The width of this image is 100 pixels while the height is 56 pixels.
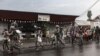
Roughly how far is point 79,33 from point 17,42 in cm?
855

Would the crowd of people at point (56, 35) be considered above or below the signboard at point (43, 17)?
below

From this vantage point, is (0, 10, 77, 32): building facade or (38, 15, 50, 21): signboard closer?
(0, 10, 77, 32): building facade

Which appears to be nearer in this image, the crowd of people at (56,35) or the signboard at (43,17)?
the crowd of people at (56,35)

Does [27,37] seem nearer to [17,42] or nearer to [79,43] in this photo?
[79,43]

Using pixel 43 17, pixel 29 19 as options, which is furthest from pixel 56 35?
pixel 43 17

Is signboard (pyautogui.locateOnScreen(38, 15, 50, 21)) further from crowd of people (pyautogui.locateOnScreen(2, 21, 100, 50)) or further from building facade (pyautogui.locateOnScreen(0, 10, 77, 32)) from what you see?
crowd of people (pyautogui.locateOnScreen(2, 21, 100, 50))

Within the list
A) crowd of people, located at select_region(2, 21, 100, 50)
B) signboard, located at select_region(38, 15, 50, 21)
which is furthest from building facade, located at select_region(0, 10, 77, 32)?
crowd of people, located at select_region(2, 21, 100, 50)

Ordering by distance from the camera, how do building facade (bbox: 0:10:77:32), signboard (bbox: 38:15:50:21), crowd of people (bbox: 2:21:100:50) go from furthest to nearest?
signboard (bbox: 38:15:50:21) → building facade (bbox: 0:10:77:32) → crowd of people (bbox: 2:21:100:50)

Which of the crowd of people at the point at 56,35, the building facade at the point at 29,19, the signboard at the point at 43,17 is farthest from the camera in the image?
the signboard at the point at 43,17

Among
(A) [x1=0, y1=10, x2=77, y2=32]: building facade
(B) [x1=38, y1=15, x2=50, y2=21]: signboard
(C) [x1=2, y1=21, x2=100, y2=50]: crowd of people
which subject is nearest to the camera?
(C) [x1=2, y1=21, x2=100, y2=50]: crowd of people

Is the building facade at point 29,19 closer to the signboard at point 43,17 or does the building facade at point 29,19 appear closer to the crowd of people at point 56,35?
the signboard at point 43,17

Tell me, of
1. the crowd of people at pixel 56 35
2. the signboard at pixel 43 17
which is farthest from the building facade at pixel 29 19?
the crowd of people at pixel 56 35

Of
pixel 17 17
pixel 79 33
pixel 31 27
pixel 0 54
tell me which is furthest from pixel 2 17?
pixel 0 54

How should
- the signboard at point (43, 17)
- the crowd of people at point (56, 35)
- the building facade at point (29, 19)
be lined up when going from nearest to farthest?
the crowd of people at point (56, 35), the building facade at point (29, 19), the signboard at point (43, 17)
